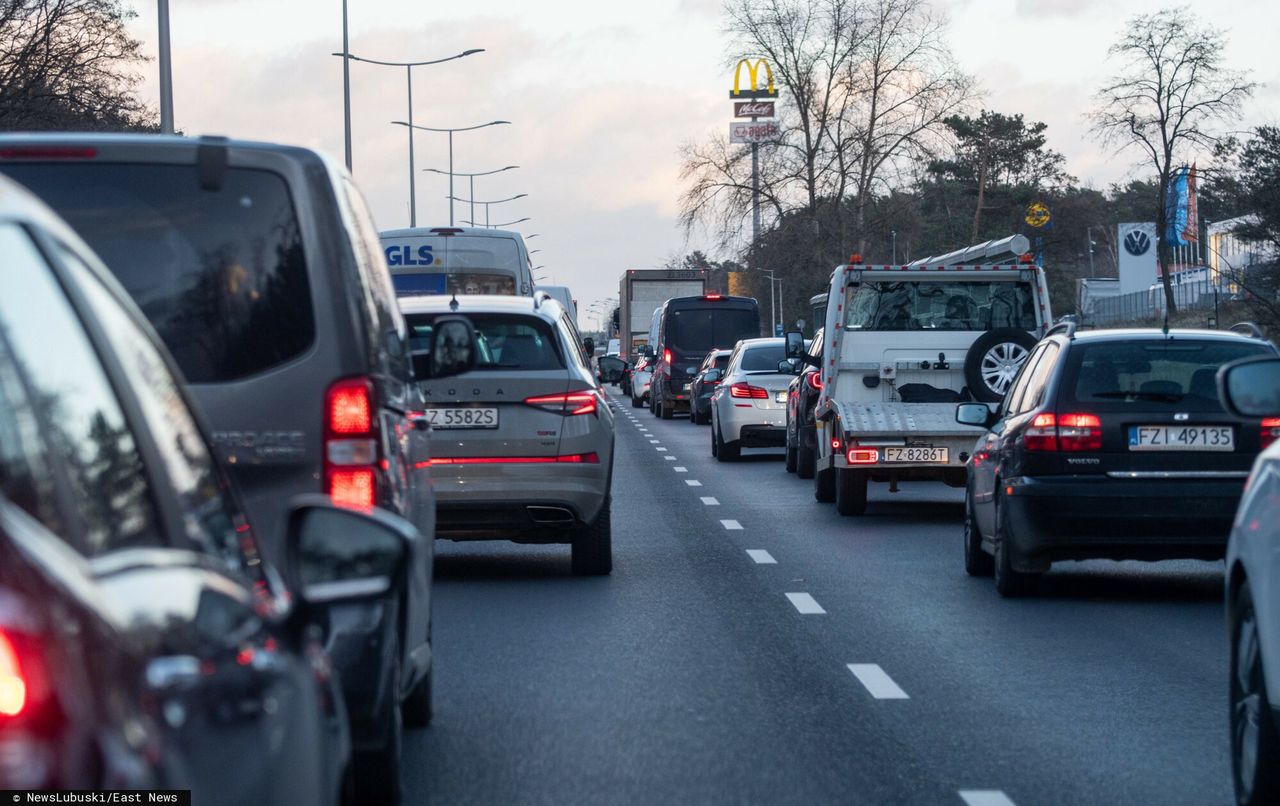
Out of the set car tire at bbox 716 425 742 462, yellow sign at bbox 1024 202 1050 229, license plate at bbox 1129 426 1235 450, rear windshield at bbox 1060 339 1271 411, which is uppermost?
yellow sign at bbox 1024 202 1050 229

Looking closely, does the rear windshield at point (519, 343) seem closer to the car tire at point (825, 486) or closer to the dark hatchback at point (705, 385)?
A: the car tire at point (825, 486)

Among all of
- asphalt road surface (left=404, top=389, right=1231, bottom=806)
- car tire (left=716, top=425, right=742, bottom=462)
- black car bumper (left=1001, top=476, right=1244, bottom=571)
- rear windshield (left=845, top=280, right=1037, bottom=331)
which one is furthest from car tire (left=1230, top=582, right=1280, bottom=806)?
car tire (left=716, top=425, right=742, bottom=462)

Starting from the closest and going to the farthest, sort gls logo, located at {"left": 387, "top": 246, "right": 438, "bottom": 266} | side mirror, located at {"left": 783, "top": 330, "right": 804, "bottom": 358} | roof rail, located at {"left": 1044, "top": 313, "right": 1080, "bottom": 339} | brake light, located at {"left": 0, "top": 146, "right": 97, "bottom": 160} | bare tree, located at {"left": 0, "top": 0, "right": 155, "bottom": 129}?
brake light, located at {"left": 0, "top": 146, "right": 97, "bottom": 160}
roof rail, located at {"left": 1044, "top": 313, "right": 1080, "bottom": 339}
side mirror, located at {"left": 783, "top": 330, "right": 804, "bottom": 358}
gls logo, located at {"left": 387, "top": 246, "right": 438, "bottom": 266}
bare tree, located at {"left": 0, "top": 0, "right": 155, "bottom": 129}

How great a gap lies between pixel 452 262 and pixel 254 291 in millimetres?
19970

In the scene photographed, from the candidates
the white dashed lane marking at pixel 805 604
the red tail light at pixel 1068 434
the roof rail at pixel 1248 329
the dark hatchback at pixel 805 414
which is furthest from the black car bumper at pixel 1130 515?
the dark hatchback at pixel 805 414

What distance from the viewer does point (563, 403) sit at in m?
12.2

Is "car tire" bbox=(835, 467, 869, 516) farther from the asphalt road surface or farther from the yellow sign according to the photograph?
the yellow sign

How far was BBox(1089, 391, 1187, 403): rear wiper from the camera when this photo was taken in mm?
11133

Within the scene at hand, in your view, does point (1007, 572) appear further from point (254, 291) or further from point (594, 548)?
point (254, 291)

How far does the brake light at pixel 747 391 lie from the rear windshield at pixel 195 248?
21.1 metres

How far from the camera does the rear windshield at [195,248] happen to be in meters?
5.37

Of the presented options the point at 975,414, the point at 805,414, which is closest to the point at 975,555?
the point at 975,414

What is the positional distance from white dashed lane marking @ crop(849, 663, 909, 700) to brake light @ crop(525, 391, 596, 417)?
3688mm

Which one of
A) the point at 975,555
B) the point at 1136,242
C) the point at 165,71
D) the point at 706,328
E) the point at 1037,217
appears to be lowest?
the point at 975,555
